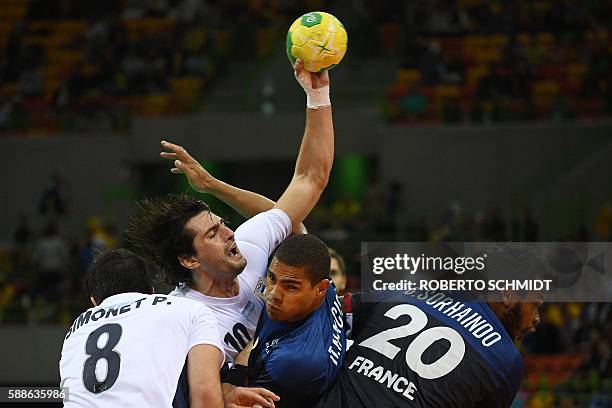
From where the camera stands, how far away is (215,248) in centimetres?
453

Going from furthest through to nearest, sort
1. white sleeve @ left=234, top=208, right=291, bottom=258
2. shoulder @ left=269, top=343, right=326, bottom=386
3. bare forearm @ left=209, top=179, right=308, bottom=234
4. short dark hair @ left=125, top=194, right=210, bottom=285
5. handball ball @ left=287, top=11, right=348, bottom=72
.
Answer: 1. bare forearm @ left=209, top=179, right=308, bottom=234
2. handball ball @ left=287, top=11, right=348, bottom=72
3. white sleeve @ left=234, top=208, right=291, bottom=258
4. short dark hair @ left=125, top=194, right=210, bottom=285
5. shoulder @ left=269, top=343, right=326, bottom=386

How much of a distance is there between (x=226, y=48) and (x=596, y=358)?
11.7 metres

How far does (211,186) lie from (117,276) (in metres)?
0.86

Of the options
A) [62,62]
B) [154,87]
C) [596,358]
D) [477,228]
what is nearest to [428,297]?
[596,358]

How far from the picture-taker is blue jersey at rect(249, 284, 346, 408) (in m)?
4.08

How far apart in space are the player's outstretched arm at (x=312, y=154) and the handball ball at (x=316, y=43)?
6 centimetres

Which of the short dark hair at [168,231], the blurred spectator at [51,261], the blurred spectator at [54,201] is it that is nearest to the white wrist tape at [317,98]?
the short dark hair at [168,231]

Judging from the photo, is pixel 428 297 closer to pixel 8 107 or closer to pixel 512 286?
pixel 512 286

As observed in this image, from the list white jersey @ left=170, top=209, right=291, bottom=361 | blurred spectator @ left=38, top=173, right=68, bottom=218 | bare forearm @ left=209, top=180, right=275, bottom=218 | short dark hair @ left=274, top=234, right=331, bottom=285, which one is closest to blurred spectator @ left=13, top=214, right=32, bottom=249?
blurred spectator @ left=38, top=173, right=68, bottom=218

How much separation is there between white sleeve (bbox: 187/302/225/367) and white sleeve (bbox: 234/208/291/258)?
637mm

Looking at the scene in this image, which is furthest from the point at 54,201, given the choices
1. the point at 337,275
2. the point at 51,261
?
the point at 337,275

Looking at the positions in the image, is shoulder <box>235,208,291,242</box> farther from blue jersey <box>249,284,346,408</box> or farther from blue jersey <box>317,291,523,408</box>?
blue jersey <box>317,291,523,408</box>

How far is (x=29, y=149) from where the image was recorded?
19.1m

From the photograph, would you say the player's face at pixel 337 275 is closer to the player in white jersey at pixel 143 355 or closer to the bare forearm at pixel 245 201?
the bare forearm at pixel 245 201
